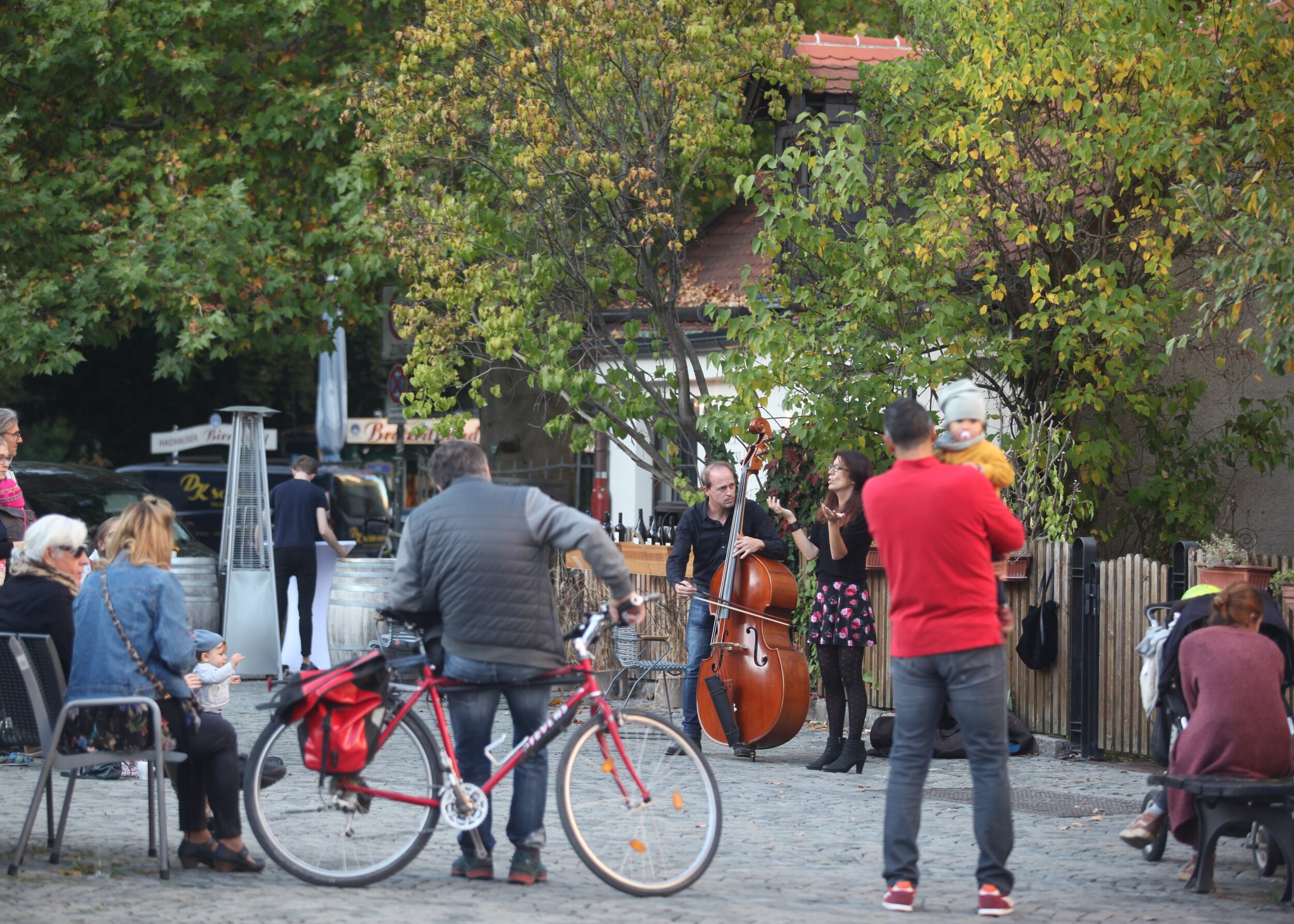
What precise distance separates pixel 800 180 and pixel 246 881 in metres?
10.9

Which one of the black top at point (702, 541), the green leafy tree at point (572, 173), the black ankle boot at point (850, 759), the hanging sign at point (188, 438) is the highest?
the green leafy tree at point (572, 173)

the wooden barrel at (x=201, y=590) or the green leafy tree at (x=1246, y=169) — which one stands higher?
the green leafy tree at (x=1246, y=169)

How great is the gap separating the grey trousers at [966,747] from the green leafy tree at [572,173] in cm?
609

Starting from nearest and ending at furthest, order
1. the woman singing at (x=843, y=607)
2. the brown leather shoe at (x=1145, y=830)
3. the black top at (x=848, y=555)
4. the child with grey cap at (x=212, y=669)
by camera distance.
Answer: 1. the brown leather shoe at (x=1145, y=830)
2. the child with grey cap at (x=212, y=669)
3. the woman singing at (x=843, y=607)
4. the black top at (x=848, y=555)

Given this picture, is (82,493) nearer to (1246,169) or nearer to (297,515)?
(297,515)

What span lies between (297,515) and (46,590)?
22.3 ft

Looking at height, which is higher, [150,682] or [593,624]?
[593,624]

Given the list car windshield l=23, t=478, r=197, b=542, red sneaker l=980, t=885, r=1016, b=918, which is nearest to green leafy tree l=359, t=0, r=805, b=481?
car windshield l=23, t=478, r=197, b=542

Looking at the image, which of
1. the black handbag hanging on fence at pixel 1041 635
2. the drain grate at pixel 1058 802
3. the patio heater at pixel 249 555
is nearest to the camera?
the drain grate at pixel 1058 802

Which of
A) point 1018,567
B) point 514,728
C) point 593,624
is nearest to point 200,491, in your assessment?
point 1018,567

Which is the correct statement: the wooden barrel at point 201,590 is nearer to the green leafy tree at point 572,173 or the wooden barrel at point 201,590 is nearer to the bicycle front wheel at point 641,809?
the green leafy tree at point 572,173

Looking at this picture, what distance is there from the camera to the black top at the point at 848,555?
9867 mm

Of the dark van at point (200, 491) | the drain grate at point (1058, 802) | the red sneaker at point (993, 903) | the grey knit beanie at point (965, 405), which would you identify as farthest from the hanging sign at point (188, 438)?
the red sneaker at point (993, 903)

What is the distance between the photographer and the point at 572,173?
13188mm
